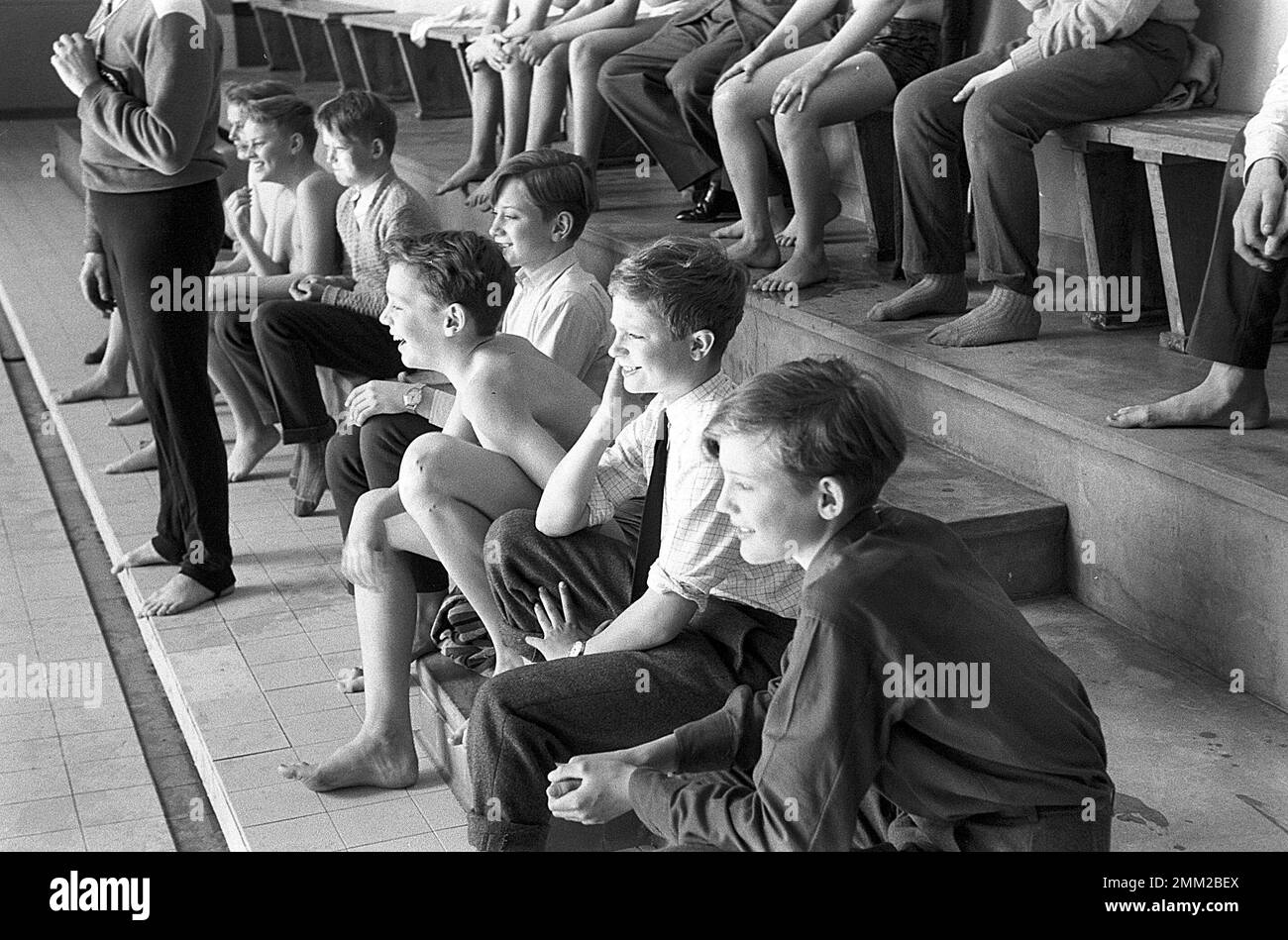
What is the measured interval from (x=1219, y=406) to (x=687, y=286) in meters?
1.06

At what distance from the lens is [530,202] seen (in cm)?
288

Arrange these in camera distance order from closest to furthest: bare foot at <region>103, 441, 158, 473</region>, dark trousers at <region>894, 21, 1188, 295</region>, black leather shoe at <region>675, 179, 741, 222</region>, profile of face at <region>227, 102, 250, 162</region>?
dark trousers at <region>894, 21, 1188, 295</region>
profile of face at <region>227, 102, 250, 162</region>
bare foot at <region>103, 441, 158, 473</region>
black leather shoe at <region>675, 179, 741, 222</region>

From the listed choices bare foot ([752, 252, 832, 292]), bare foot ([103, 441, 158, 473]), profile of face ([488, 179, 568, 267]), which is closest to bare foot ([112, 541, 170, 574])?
bare foot ([103, 441, 158, 473])

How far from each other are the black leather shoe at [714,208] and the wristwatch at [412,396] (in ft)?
6.45

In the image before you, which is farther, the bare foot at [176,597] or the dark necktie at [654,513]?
the bare foot at [176,597]

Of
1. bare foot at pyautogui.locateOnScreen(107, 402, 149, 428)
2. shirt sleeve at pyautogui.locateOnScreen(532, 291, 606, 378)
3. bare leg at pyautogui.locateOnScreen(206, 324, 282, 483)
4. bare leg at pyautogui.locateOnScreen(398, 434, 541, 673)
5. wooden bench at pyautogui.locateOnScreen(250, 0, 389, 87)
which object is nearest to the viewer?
bare leg at pyautogui.locateOnScreen(398, 434, 541, 673)

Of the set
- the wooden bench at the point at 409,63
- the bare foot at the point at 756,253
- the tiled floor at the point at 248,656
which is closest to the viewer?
the tiled floor at the point at 248,656

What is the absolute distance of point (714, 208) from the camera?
15.3 ft

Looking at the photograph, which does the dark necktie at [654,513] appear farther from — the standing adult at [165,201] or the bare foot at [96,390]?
the bare foot at [96,390]

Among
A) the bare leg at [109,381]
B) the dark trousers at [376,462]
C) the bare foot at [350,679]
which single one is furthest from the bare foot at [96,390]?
the bare foot at [350,679]

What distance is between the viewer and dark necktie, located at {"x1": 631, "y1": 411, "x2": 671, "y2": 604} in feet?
6.85

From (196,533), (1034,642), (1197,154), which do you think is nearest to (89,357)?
(196,533)

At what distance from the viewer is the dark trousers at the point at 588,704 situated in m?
1.93

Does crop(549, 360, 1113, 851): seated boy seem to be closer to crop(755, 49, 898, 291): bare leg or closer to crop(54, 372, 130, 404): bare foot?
crop(755, 49, 898, 291): bare leg
